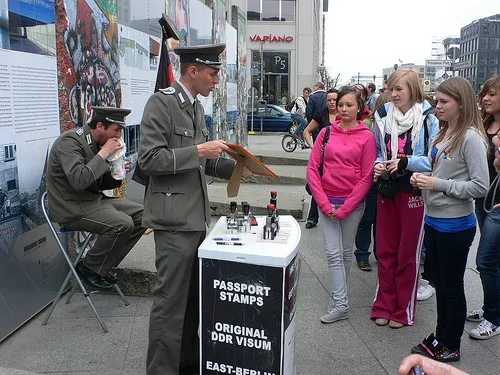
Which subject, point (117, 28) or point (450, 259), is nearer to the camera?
point (450, 259)

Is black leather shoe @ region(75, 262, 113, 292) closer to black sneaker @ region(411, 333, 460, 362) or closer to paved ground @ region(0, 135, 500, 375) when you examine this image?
paved ground @ region(0, 135, 500, 375)

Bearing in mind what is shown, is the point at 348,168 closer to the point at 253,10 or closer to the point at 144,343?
the point at 144,343

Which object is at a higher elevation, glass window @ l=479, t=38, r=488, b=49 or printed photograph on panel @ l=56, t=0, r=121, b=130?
glass window @ l=479, t=38, r=488, b=49

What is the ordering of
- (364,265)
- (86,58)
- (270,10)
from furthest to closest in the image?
1. (270,10)
2. (364,265)
3. (86,58)

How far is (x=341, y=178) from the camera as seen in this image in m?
4.18

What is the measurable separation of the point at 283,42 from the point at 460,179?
33.4m

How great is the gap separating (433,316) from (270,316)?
2.36m

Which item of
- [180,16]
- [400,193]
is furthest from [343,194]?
[180,16]

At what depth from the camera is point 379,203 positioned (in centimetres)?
434

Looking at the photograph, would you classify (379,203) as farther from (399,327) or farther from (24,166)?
(24,166)

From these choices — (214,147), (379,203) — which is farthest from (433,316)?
(214,147)

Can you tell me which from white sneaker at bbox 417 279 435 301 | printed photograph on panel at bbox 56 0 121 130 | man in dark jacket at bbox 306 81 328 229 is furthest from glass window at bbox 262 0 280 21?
white sneaker at bbox 417 279 435 301

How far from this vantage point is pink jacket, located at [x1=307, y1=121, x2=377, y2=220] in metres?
4.12

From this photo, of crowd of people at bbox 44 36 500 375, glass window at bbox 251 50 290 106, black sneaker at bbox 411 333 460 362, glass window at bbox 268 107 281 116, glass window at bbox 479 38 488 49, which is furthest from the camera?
glass window at bbox 479 38 488 49
